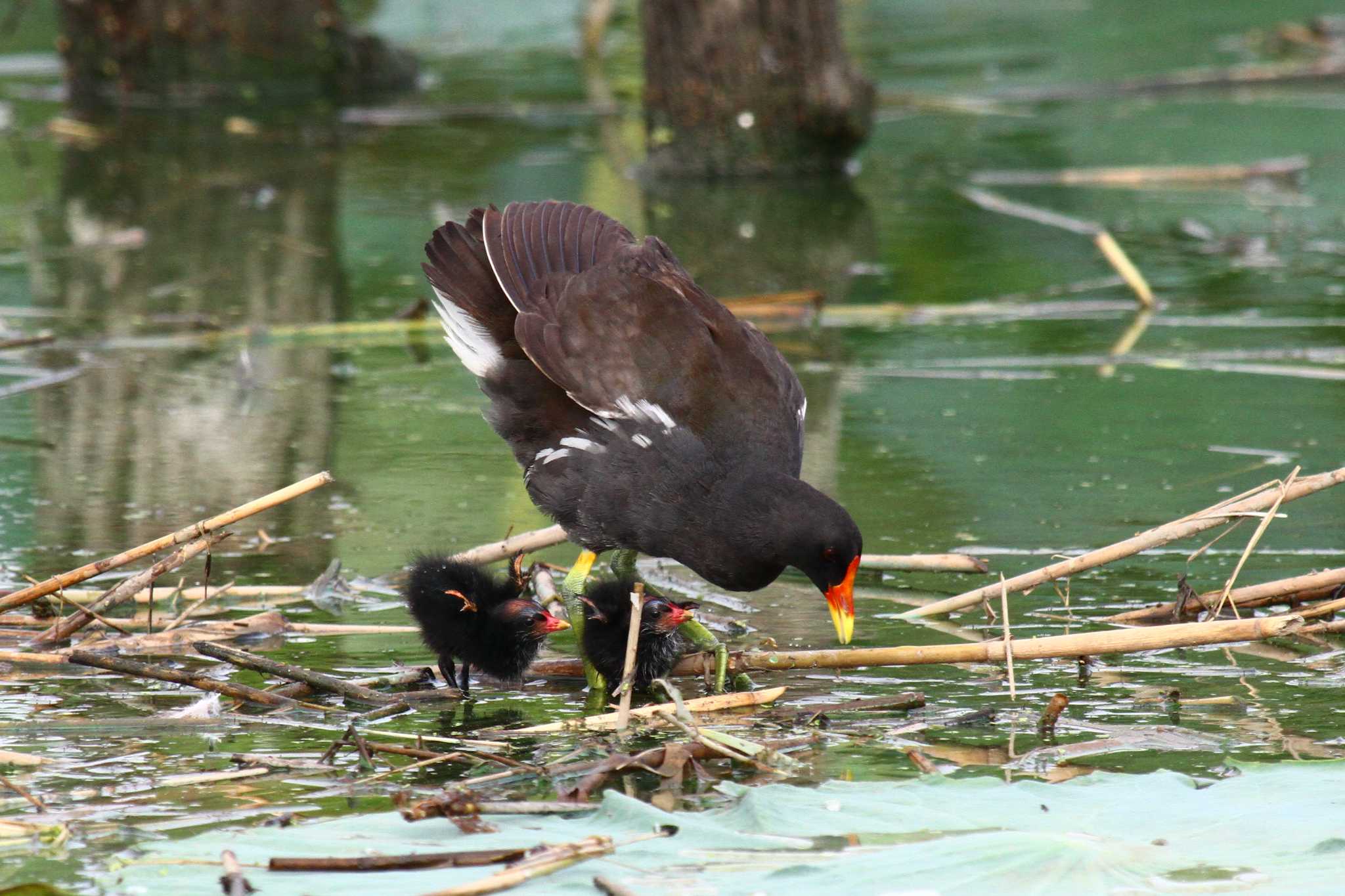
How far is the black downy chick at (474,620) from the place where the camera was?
3.59 m

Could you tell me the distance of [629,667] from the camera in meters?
3.37

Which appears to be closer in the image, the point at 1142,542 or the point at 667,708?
the point at 667,708

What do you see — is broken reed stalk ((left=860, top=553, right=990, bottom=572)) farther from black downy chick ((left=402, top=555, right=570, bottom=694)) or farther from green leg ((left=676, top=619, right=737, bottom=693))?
black downy chick ((left=402, top=555, right=570, bottom=694))

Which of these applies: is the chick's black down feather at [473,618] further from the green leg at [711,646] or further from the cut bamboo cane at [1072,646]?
the cut bamboo cane at [1072,646]

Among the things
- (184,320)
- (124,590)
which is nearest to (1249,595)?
(124,590)

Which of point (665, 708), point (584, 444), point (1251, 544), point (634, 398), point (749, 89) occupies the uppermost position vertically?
point (749, 89)

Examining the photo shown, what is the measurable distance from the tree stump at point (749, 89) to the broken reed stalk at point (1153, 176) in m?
0.95

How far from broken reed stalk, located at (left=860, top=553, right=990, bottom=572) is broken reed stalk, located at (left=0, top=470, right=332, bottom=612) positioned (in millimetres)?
1350

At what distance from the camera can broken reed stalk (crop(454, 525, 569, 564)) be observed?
14.2 feet

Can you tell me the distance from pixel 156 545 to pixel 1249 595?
2328mm

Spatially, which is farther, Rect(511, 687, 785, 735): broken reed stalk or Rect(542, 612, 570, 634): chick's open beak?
Rect(542, 612, 570, 634): chick's open beak

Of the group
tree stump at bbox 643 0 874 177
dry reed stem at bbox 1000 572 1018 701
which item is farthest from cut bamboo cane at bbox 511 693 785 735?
tree stump at bbox 643 0 874 177

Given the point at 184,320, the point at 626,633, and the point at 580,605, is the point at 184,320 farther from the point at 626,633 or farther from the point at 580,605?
the point at 626,633

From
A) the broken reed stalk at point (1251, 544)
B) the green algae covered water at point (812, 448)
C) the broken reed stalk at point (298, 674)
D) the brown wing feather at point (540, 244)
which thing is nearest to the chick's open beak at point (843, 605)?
the green algae covered water at point (812, 448)
